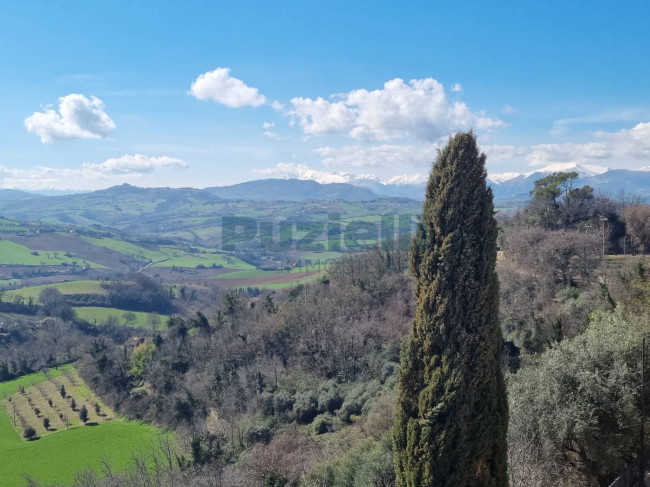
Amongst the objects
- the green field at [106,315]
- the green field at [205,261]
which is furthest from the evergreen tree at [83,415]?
the green field at [205,261]

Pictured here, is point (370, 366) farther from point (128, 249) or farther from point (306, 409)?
point (128, 249)

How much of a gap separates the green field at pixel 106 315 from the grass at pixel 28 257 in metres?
42.5

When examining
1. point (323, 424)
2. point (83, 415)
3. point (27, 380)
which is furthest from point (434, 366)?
point (27, 380)

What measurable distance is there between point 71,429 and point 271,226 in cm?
8245

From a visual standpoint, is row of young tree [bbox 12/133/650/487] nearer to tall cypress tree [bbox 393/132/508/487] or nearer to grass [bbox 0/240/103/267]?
tall cypress tree [bbox 393/132/508/487]

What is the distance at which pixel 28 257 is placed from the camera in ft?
334

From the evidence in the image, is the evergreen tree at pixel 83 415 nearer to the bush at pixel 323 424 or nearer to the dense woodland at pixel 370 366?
the dense woodland at pixel 370 366

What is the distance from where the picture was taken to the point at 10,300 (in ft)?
219

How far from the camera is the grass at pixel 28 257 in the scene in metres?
98.5

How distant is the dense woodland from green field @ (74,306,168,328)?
40.9 feet

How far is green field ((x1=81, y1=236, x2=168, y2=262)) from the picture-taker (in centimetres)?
11686

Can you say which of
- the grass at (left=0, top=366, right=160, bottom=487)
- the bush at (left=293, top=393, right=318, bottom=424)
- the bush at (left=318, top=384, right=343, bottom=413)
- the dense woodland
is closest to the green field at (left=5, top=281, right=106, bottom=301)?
the dense woodland

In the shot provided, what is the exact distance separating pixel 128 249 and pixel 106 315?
59.1 m

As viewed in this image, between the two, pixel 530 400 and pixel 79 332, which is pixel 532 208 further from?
pixel 79 332
